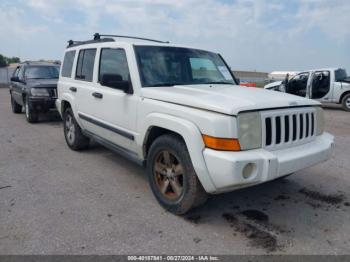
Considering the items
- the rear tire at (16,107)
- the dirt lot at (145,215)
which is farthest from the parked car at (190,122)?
the rear tire at (16,107)

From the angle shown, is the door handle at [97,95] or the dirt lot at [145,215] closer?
the dirt lot at [145,215]

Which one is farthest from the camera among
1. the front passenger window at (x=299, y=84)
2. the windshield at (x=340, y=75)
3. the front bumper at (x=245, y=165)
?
the front passenger window at (x=299, y=84)

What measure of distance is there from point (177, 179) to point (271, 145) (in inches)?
41.1

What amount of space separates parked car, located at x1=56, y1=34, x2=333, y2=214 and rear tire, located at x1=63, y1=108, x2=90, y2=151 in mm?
782

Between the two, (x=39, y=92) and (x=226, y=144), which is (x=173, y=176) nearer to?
(x=226, y=144)

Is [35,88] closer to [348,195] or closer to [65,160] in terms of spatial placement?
[65,160]

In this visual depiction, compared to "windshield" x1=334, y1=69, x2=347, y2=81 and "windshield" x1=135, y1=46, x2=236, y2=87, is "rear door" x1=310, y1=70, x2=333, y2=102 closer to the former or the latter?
"windshield" x1=334, y1=69, x2=347, y2=81

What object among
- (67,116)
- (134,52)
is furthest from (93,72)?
(67,116)

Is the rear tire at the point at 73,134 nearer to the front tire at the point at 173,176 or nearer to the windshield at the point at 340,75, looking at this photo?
the front tire at the point at 173,176

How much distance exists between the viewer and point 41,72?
10.3 m

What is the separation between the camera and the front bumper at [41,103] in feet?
30.0

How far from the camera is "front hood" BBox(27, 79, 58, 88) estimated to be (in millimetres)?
9219

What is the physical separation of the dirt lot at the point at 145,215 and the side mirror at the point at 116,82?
Answer: 4.33 ft

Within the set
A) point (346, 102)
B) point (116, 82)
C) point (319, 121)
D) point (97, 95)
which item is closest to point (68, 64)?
point (97, 95)
